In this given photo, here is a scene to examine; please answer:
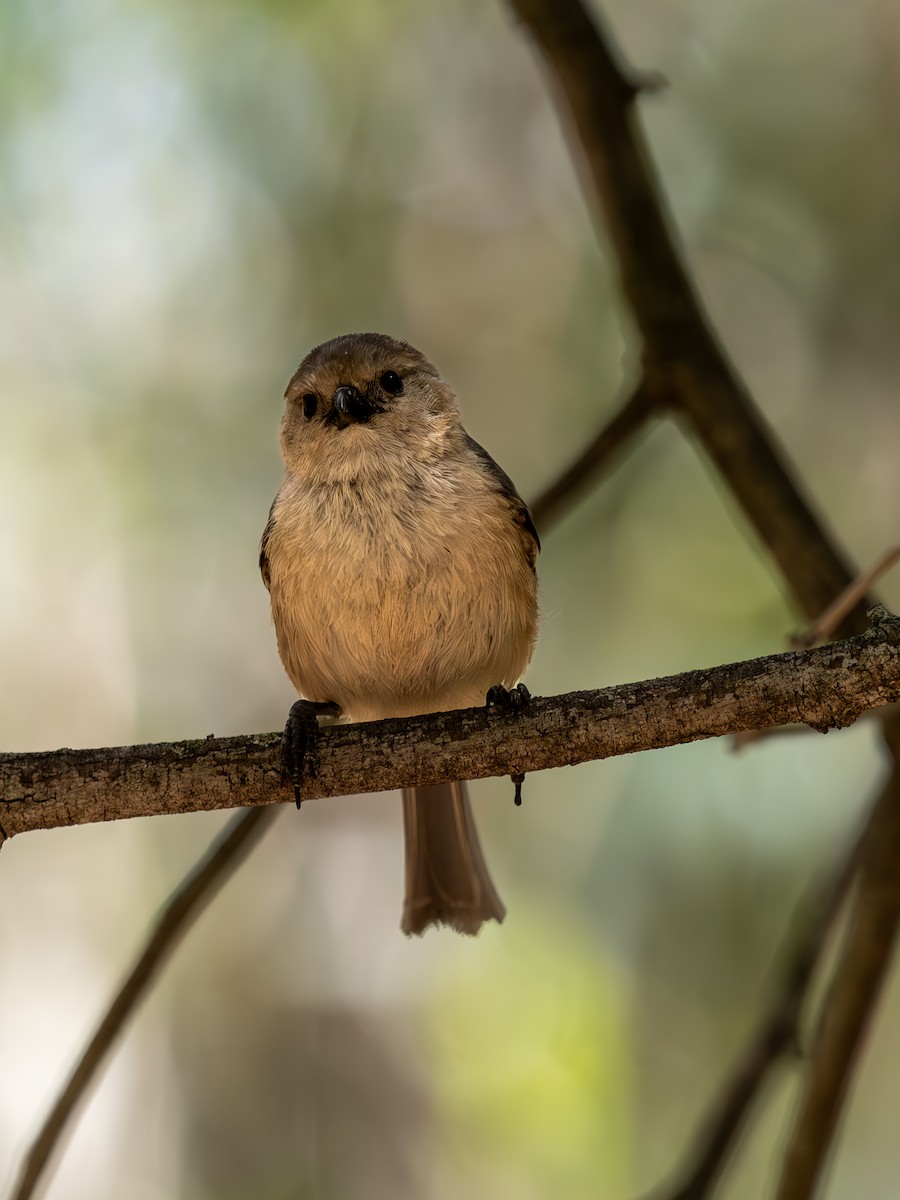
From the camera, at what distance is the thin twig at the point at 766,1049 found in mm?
3482

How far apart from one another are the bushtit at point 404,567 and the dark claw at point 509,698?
13mm

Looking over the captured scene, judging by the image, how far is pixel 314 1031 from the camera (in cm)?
497

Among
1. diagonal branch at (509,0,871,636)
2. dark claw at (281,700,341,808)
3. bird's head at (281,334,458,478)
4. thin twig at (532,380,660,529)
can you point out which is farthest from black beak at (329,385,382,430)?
dark claw at (281,700,341,808)

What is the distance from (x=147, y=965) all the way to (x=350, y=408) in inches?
56.9

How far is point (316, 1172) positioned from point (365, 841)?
1184 millimetres

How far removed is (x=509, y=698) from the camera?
291cm

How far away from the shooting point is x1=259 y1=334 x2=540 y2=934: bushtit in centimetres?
333

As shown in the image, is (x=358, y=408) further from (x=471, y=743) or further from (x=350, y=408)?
(x=471, y=743)

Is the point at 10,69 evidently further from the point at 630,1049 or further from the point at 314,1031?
the point at 630,1049

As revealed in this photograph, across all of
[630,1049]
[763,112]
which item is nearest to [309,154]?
[763,112]

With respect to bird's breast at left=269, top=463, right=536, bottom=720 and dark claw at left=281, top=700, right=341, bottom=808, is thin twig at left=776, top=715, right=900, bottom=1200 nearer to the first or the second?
bird's breast at left=269, top=463, right=536, bottom=720

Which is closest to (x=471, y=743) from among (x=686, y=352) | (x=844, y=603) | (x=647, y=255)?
(x=844, y=603)

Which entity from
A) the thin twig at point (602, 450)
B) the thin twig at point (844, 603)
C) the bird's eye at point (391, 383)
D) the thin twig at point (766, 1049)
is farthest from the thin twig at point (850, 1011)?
the bird's eye at point (391, 383)

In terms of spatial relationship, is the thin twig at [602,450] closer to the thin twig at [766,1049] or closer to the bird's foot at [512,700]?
the bird's foot at [512,700]
